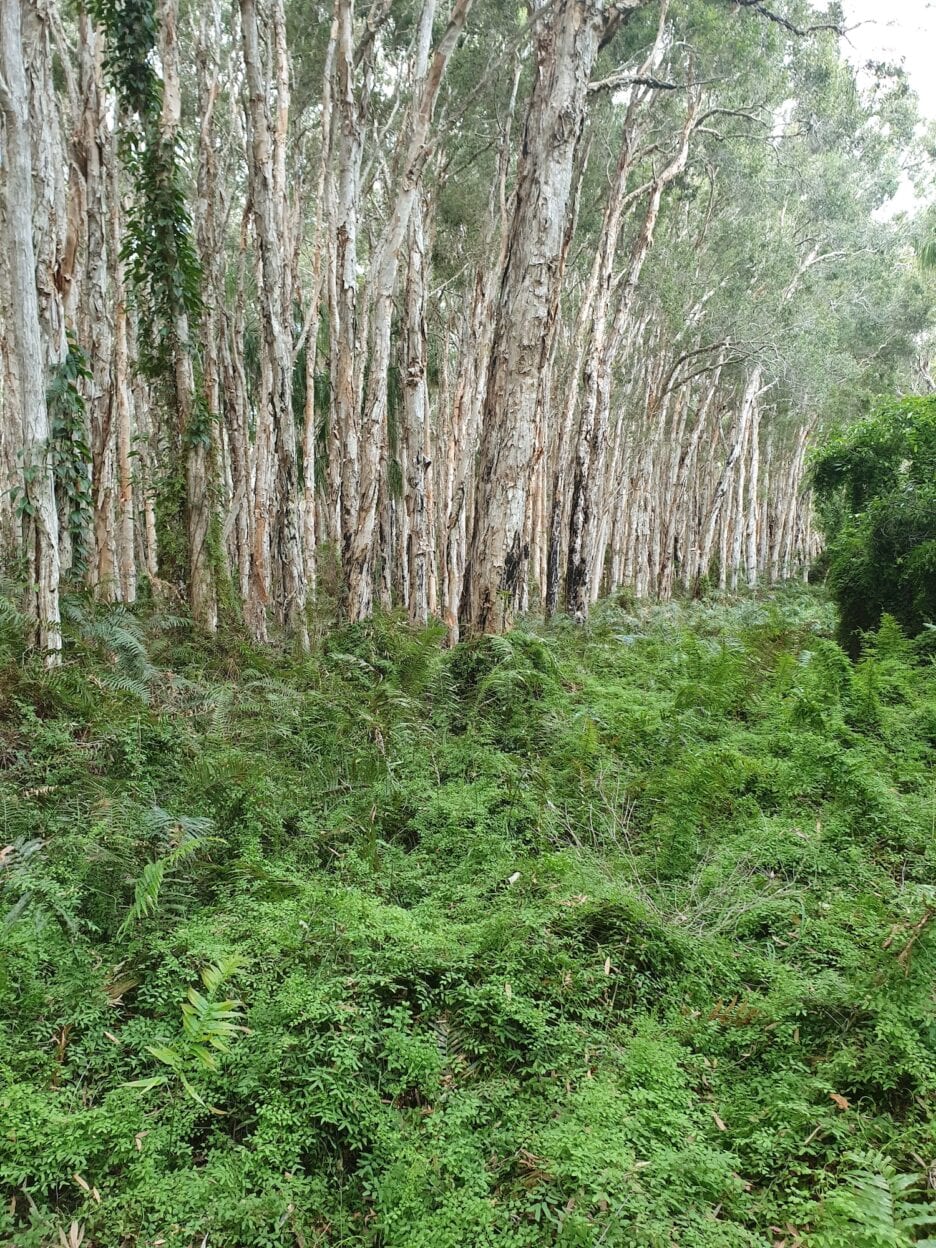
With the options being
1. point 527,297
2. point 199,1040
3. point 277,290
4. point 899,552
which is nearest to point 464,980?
point 199,1040

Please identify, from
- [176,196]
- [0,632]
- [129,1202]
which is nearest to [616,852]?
[129,1202]

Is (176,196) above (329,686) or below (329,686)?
above

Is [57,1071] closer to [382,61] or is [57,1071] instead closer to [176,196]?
[176,196]

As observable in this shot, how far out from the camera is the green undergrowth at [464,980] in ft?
7.21

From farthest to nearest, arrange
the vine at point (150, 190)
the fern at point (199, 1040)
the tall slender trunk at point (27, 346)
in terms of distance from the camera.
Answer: the vine at point (150, 190) < the tall slender trunk at point (27, 346) < the fern at point (199, 1040)

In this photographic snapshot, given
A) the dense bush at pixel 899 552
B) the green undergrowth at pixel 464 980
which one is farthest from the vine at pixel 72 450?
the dense bush at pixel 899 552

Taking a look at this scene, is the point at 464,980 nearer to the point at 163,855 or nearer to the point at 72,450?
the point at 163,855

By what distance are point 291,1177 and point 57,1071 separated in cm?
85

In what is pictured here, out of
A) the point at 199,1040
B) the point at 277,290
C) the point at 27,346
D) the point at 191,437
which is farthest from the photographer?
the point at 277,290

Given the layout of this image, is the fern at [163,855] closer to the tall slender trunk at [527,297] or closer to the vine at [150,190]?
the tall slender trunk at [527,297]

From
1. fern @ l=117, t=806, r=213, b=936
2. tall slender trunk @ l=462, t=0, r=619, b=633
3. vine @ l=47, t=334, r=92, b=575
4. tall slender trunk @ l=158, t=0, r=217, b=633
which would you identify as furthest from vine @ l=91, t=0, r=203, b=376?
fern @ l=117, t=806, r=213, b=936

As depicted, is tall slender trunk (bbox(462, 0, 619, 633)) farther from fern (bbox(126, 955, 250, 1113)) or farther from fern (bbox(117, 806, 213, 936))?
fern (bbox(126, 955, 250, 1113))

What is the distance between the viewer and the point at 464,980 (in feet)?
9.81

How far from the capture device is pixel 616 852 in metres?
4.16
